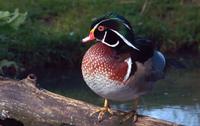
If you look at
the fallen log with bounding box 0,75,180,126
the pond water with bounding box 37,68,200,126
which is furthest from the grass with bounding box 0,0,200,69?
the fallen log with bounding box 0,75,180,126

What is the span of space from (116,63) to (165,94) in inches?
97.3

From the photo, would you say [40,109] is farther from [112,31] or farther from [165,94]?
[165,94]

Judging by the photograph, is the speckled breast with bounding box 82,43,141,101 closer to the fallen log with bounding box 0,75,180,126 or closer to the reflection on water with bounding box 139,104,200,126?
the fallen log with bounding box 0,75,180,126

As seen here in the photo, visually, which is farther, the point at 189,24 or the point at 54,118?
the point at 189,24

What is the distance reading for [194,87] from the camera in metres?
7.05

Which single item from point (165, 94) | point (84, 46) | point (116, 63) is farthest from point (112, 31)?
point (84, 46)

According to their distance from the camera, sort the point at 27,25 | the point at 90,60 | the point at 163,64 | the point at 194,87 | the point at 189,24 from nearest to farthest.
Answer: the point at 90,60, the point at 163,64, the point at 194,87, the point at 27,25, the point at 189,24

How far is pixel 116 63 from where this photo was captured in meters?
4.41

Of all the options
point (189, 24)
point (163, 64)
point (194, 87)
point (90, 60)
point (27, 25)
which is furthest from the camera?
point (189, 24)

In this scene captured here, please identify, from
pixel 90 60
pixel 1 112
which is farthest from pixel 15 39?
pixel 90 60

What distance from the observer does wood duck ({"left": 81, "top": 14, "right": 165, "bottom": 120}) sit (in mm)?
4320

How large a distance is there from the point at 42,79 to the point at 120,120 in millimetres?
2759

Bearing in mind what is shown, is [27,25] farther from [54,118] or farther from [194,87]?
[54,118]

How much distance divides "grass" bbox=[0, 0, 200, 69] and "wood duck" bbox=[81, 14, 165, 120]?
8.08 ft
